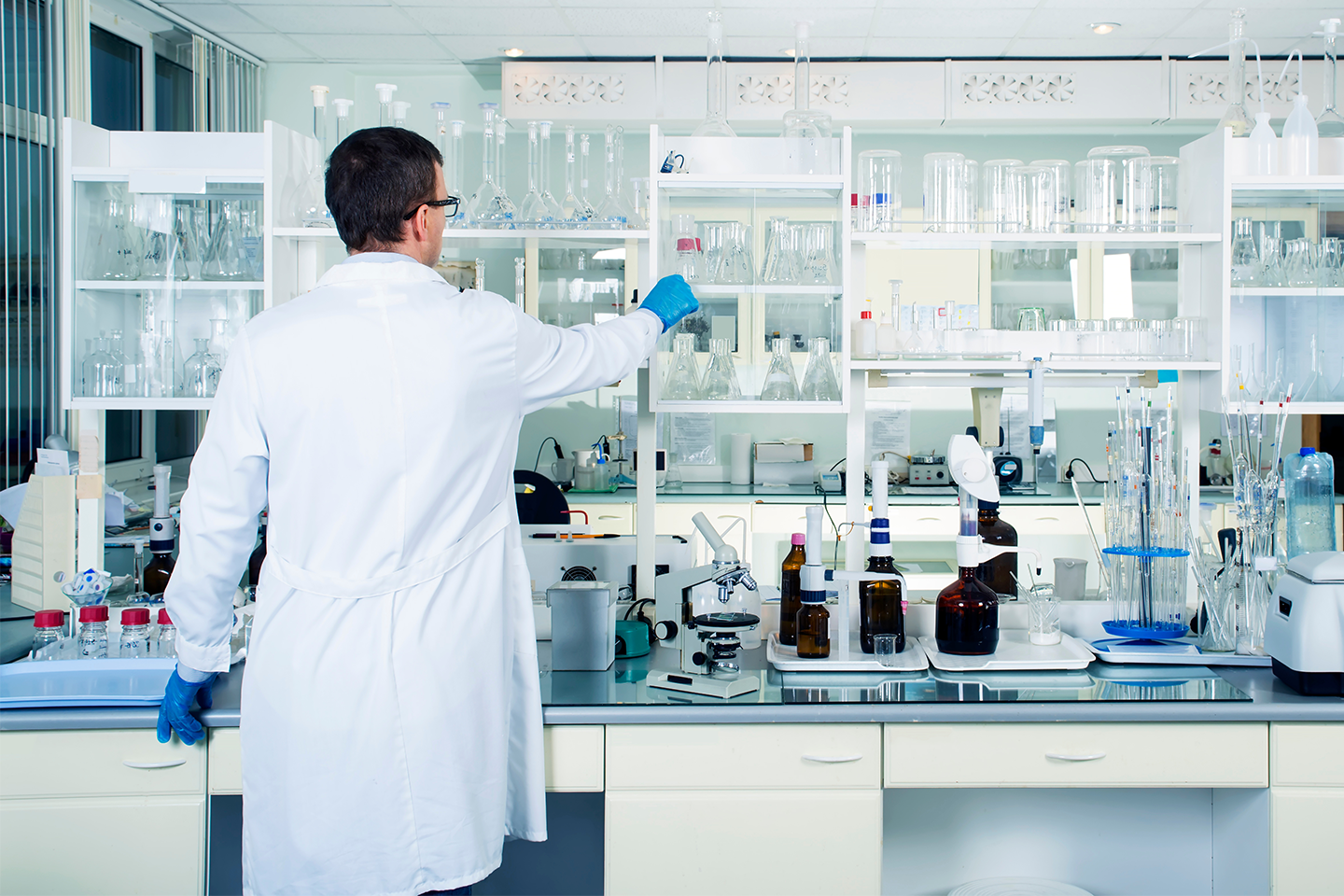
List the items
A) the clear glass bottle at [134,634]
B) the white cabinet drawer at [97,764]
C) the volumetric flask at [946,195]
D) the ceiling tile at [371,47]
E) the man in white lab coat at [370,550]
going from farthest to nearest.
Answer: the ceiling tile at [371,47], the volumetric flask at [946,195], the clear glass bottle at [134,634], the white cabinet drawer at [97,764], the man in white lab coat at [370,550]

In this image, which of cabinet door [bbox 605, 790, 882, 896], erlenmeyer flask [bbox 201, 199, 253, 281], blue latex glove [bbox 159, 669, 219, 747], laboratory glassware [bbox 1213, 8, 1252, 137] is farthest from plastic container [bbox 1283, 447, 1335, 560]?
erlenmeyer flask [bbox 201, 199, 253, 281]

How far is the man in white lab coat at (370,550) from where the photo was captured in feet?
5.05

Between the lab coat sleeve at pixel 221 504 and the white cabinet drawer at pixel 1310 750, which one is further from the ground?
the lab coat sleeve at pixel 221 504

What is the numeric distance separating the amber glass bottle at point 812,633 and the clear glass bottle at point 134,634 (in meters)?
1.32

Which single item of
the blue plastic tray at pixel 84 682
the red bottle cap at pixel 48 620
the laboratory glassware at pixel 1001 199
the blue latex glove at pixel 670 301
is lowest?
the blue plastic tray at pixel 84 682

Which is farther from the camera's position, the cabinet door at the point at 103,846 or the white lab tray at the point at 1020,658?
the white lab tray at the point at 1020,658

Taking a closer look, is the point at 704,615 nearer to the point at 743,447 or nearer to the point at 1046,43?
the point at 743,447

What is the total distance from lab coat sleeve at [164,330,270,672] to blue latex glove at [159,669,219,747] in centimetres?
13

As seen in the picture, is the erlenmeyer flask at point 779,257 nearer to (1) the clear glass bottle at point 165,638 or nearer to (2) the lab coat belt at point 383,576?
(2) the lab coat belt at point 383,576

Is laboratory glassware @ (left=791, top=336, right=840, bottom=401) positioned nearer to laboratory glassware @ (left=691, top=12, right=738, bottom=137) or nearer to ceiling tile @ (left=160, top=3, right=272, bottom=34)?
laboratory glassware @ (left=691, top=12, right=738, bottom=137)

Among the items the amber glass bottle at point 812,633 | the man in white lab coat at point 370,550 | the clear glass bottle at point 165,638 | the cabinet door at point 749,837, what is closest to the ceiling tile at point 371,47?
the clear glass bottle at point 165,638

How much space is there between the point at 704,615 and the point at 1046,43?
3.60 metres

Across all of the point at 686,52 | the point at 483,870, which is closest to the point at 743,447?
the point at 686,52

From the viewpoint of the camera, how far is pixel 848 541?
7.86 feet
